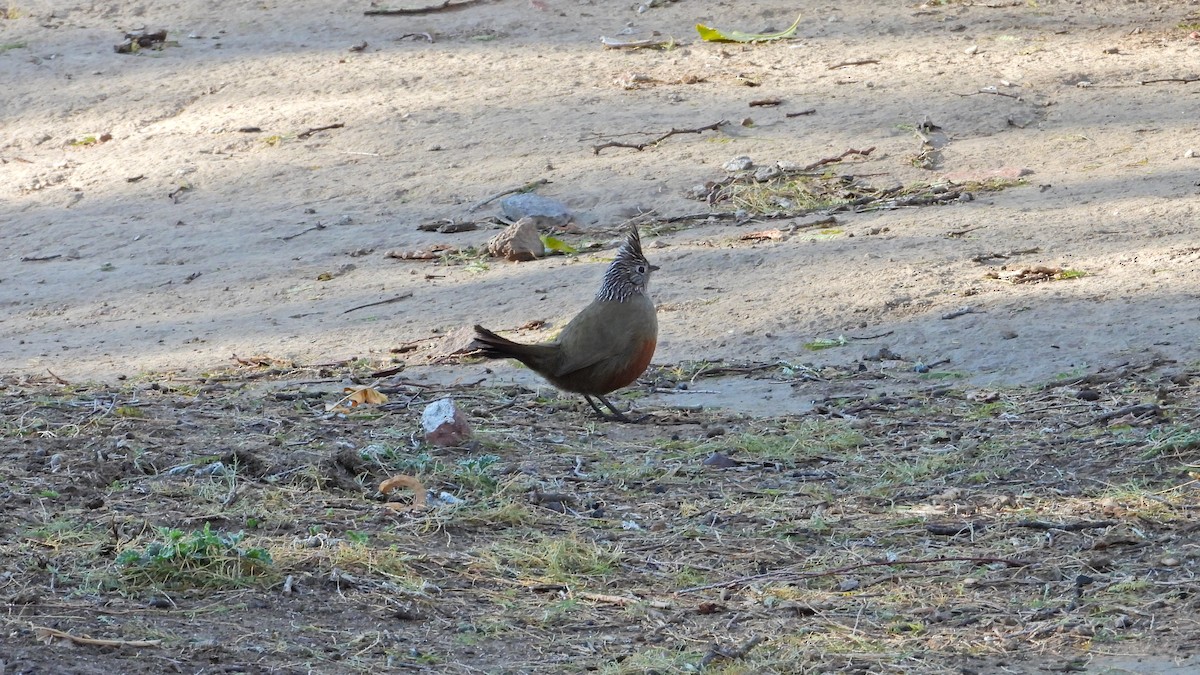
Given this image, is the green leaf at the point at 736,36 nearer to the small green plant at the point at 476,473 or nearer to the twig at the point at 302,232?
the twig at the point at 302,232

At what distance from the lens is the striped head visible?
283 inches

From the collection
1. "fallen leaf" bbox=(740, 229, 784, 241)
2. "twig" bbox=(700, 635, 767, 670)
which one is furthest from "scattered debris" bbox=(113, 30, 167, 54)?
"twig" bbox=(700, 635, 767, 670)

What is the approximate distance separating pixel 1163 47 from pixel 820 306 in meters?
5.56

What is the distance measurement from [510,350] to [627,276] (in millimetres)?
837

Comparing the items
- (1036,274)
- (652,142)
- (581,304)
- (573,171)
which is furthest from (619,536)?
(652,142)

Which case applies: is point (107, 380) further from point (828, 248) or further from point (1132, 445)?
point (1132, 445)

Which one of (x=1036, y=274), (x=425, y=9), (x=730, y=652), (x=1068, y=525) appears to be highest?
(x=425, y=9)

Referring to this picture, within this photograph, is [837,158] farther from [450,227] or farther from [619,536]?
[619,536]

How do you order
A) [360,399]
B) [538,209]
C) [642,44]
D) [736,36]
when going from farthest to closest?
[642,44] → [736,36] → [538,209] → [360,399]

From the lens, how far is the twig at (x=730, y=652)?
11.9 ft

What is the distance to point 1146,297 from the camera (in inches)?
301

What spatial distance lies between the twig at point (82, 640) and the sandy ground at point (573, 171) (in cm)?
424

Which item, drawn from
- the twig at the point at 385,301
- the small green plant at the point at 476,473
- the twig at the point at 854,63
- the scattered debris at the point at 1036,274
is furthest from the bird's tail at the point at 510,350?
the twig at the point at 854,63

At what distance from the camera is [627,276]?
7266 mm
